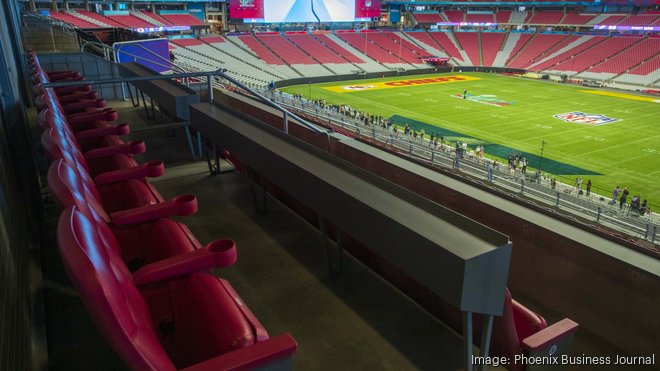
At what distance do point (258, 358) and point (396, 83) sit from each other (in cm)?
3889

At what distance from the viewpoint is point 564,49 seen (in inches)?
1905

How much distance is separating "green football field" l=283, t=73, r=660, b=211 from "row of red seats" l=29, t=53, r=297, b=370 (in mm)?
16024

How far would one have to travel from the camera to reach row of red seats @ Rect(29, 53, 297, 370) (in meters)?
1.44

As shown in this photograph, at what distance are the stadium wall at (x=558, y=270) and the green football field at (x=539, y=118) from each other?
1337 cm

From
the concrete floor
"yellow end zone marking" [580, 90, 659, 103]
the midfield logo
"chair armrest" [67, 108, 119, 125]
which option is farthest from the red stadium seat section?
"yellow end zone marking" [580, 90, 659, 103]

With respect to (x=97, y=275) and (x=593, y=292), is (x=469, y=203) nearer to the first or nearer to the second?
(x=593, y=292)

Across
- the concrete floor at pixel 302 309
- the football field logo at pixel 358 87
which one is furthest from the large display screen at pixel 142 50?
the football field logo at pixel 358 87

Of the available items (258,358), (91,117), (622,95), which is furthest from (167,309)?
(622,95)

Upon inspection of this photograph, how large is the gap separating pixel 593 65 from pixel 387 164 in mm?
46387

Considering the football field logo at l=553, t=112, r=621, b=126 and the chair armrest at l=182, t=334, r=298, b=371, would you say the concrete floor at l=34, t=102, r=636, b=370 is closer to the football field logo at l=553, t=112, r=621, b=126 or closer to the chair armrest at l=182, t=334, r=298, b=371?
the chair armrest at l=182, t=334, r=298, b=371

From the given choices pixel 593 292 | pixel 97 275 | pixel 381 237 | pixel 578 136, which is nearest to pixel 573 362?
pixel 593 292

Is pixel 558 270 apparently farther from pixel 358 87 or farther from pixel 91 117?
pixel 358 87

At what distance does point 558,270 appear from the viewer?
150 inches

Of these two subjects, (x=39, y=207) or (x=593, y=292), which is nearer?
(x=593, y=292)
